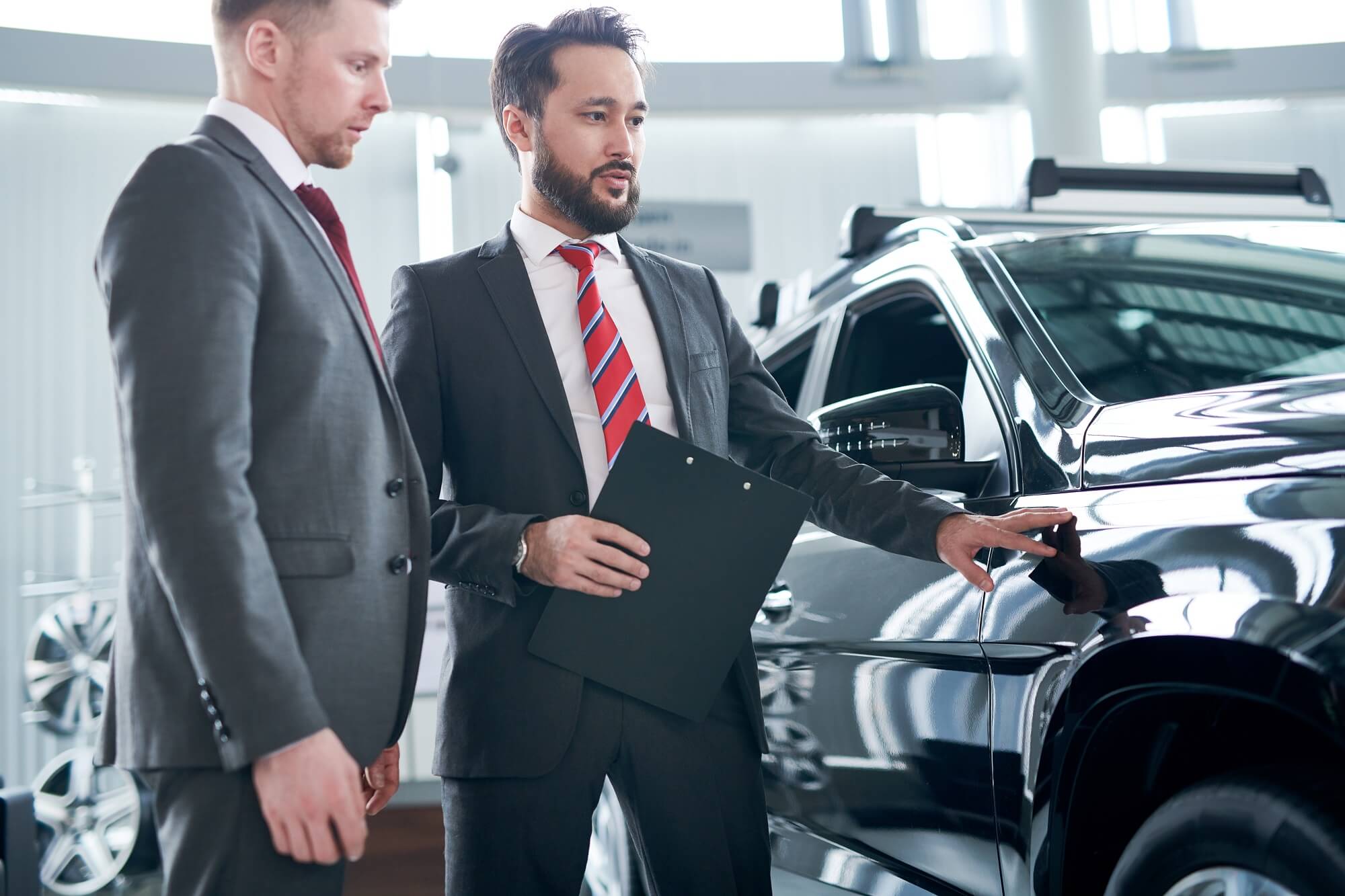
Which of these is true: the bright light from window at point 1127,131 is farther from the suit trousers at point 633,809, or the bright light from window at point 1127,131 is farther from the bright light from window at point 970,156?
the suit trousers at point 633,809

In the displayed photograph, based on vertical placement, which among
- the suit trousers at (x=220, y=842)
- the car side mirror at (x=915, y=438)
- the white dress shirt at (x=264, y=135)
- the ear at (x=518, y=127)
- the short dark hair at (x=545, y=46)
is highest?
the short dark hair at (x=545, y=46)

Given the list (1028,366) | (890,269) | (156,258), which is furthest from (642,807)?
(890,269)

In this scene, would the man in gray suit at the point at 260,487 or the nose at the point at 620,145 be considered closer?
the man in gray suit at the point at 260,487

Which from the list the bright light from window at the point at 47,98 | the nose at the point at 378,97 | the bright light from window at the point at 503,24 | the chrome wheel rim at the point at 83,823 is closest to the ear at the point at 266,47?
the nose at the point at 378,97

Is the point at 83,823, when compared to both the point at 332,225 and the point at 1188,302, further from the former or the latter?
the point at 1188,302

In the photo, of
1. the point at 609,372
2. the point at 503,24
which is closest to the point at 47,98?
the point at 503,24

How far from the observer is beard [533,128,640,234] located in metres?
1.88

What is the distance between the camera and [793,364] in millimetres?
2777

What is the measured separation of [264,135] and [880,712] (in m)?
1.18

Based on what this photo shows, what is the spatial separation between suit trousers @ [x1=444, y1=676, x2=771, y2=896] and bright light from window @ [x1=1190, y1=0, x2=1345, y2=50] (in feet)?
27.4

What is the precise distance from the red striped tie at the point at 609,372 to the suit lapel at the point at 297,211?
46cm

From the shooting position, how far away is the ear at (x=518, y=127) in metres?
1.96

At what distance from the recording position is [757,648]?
2.28 m

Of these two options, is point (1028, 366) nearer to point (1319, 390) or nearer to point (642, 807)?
point (1319, 390)
